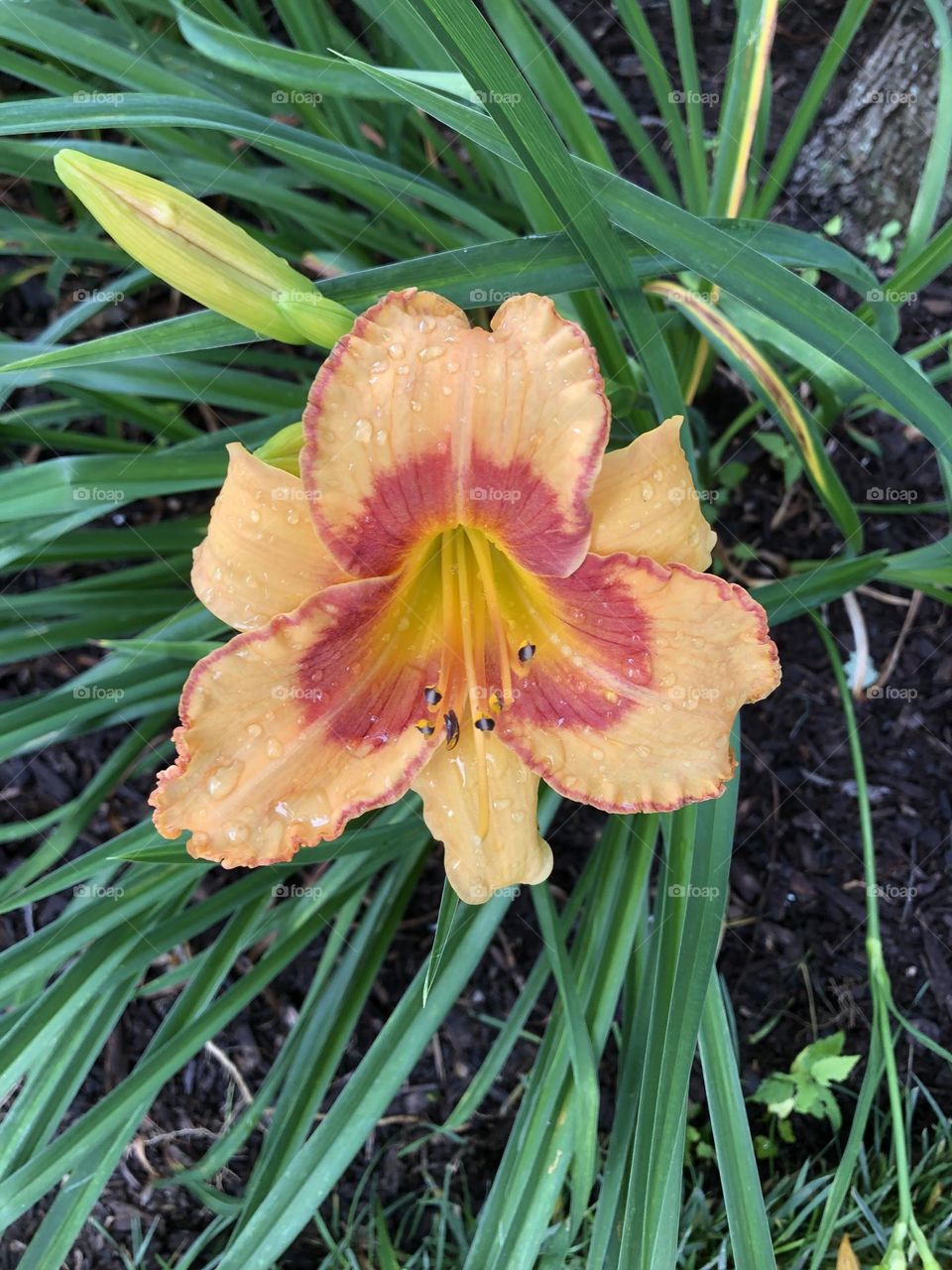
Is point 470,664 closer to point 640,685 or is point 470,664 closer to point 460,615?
point 460,615

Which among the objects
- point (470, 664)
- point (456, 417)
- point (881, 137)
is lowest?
point (470, 664)

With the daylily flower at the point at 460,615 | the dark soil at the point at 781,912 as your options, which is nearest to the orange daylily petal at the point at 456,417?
the daylily flower at the point at 460,615

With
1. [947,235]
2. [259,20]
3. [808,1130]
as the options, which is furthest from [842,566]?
[259,20]

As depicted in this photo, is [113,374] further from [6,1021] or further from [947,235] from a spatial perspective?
[947,235]

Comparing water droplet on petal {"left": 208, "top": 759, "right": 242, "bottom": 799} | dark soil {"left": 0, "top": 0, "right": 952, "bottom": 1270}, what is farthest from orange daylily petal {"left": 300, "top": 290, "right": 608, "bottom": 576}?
dark soil {"left": 0, "top": 0, "right": 952, "bottom": 1270}

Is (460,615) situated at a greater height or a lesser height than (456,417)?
lesser

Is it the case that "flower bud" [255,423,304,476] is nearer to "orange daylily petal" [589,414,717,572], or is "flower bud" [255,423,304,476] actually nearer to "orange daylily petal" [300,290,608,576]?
"orange daylily petal" [300,290,608,576]

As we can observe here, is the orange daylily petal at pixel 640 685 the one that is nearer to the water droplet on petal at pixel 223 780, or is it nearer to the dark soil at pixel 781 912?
the water droplet on petal at pixel 223 780

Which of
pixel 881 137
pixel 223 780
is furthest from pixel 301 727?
pixel 881 137
